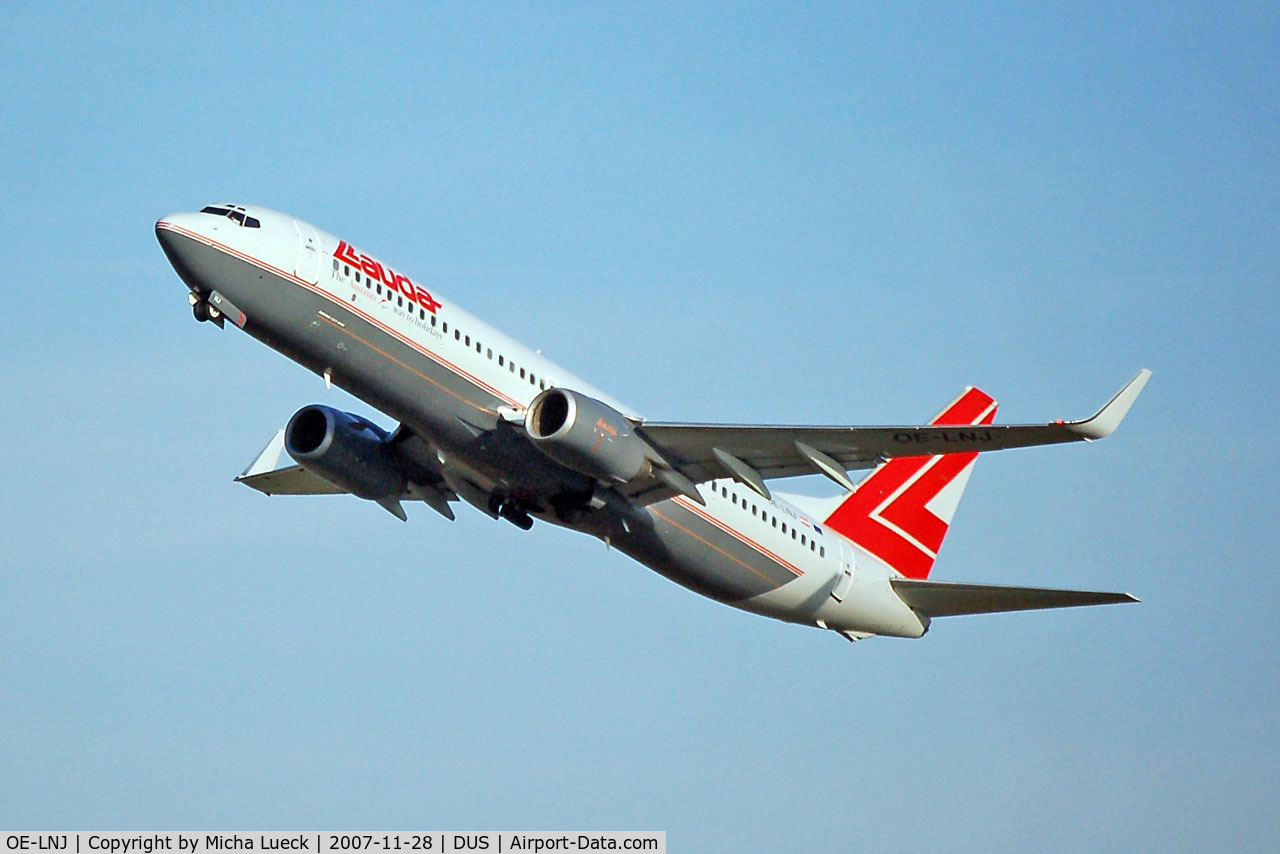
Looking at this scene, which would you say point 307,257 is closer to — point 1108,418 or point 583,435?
point 583,435

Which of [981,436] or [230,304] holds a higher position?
[230,304]

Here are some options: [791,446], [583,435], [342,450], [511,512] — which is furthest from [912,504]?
[342,450]

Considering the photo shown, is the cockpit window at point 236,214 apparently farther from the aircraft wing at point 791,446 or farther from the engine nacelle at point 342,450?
the aircraft wing at point 791,446

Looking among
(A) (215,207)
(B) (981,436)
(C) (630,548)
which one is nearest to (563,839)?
(C) (630,548)

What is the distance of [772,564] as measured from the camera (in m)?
49.0

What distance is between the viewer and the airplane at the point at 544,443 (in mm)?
42094

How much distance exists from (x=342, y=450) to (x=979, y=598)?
53.7 ft

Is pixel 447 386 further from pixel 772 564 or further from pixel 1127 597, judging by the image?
pixel 1127 597

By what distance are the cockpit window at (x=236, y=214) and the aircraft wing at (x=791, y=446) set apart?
9.67 m

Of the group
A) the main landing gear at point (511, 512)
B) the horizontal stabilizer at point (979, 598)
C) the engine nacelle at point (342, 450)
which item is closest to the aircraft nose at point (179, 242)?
the engine nacelle at point (342, 450)

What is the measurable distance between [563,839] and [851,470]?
10.9 metres

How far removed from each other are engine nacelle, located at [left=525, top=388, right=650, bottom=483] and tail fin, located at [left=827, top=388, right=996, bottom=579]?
36.8 ft

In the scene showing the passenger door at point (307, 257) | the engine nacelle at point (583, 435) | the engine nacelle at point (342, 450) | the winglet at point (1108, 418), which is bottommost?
the winglet at point (1108, 418)

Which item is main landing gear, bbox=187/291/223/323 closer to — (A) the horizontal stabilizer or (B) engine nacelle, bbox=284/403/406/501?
(B) engine nacelle, bbox=284/403/406/501
